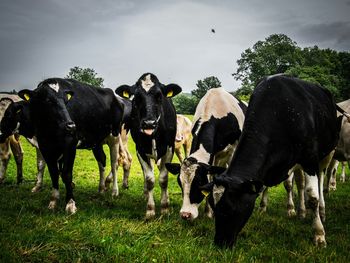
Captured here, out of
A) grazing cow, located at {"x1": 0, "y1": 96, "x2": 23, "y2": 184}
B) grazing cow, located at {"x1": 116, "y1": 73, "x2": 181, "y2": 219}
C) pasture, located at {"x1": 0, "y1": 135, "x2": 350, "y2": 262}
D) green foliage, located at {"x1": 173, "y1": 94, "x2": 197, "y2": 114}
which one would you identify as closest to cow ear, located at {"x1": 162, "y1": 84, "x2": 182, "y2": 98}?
grazing cow, located at {"x1": 116, "y1": 73, "x2": 181, "y2": 219}

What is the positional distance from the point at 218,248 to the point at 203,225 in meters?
1.68

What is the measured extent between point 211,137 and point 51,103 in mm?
3265

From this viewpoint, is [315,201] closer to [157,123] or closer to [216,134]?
[216,134]

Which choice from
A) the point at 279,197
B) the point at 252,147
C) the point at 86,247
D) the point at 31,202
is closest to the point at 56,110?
the point at 31,202

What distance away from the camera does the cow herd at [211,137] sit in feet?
15.7

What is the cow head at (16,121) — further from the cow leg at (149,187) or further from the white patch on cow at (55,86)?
the cow leg at (149,187)

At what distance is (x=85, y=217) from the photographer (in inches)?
243

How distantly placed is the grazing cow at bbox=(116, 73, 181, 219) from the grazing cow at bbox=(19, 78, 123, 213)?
1.16 metres

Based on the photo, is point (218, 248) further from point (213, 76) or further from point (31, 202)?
point (213, 76)

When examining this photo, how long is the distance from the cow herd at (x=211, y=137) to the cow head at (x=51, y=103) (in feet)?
0.07

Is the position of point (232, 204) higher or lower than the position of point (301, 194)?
higher

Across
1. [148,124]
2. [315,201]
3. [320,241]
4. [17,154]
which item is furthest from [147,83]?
[17,154]

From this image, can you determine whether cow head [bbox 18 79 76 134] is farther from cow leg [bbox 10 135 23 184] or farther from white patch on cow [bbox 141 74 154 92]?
cow leg [bbox 10 135 23 184]

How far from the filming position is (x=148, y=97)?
6.91m
